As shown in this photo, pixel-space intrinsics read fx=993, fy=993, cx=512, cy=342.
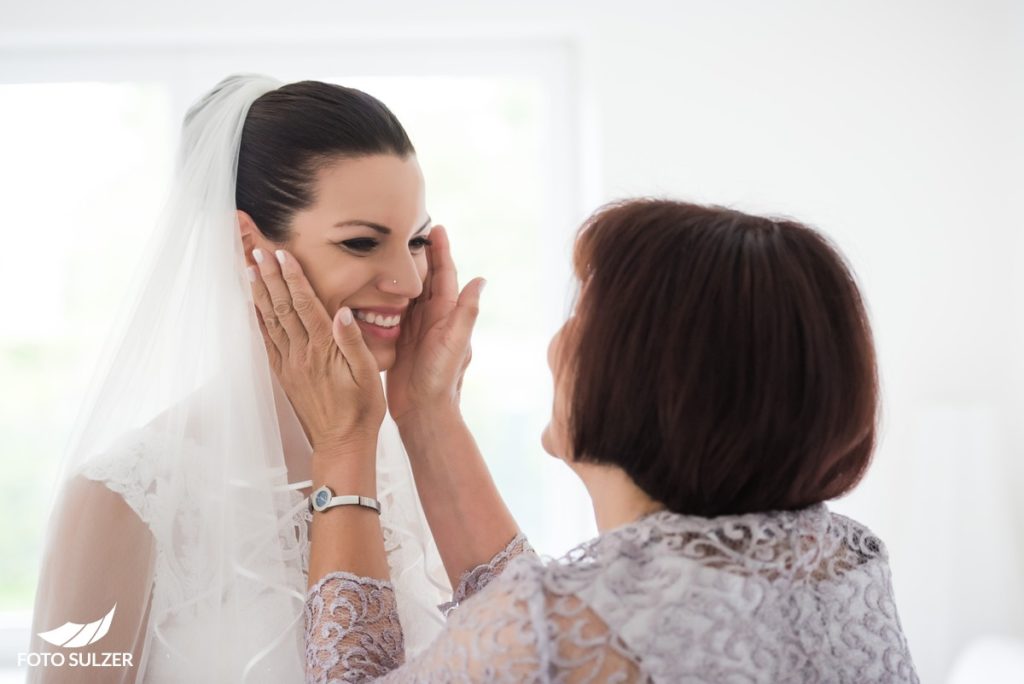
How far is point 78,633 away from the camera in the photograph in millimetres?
1364

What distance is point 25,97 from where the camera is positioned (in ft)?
11.0

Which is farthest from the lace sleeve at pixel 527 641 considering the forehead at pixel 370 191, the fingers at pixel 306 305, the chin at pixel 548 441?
the forehead at pixel 370 191

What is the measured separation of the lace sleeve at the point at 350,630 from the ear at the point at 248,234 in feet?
1.88

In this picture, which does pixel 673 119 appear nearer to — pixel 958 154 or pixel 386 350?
pixel 958 154

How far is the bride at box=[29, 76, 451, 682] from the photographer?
4.59 ft

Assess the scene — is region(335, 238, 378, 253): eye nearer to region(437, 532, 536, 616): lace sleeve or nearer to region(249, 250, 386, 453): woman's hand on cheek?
region(249, 250, 386, 453): woman's hand on cheek

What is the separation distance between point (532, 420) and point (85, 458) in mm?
2203

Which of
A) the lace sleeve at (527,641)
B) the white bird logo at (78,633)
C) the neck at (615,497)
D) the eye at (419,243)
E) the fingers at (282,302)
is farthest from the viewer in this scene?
the eye at (419,243)

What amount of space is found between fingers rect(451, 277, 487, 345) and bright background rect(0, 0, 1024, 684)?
Answer: 137cm

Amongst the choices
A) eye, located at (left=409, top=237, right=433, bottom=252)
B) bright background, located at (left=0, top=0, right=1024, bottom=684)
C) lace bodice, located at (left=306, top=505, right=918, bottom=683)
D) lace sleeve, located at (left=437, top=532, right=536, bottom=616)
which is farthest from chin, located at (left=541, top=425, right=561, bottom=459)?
bright background, located at (left=0, top=0, right=1024, bottom=684)

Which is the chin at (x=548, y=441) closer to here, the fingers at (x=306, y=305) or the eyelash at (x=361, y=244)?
the fingers at (x=306, y=305)

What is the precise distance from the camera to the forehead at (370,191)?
62.4 inches

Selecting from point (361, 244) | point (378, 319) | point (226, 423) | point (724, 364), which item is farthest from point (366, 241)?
point (724, 364)

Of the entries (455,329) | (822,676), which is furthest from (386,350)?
(822,676)
